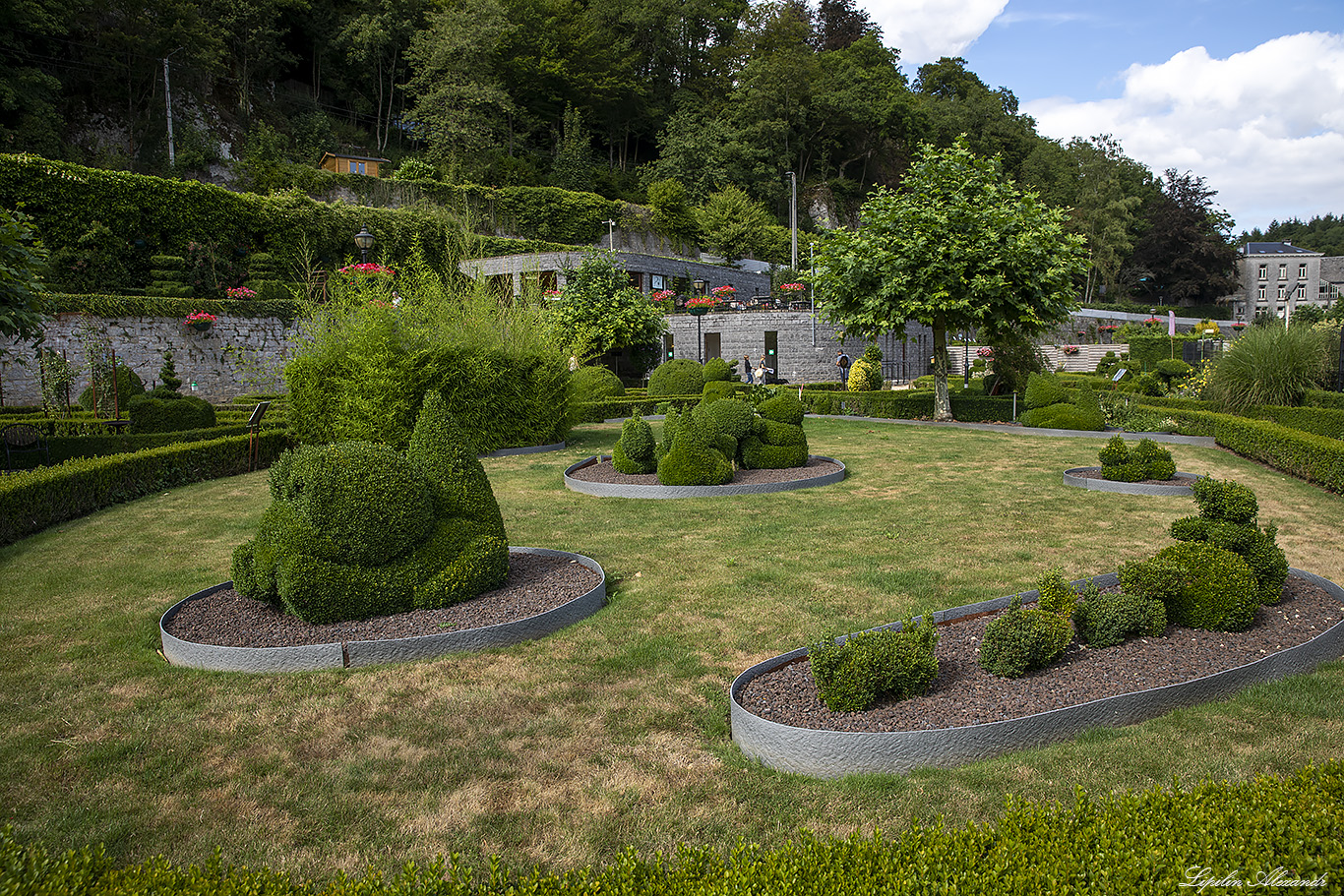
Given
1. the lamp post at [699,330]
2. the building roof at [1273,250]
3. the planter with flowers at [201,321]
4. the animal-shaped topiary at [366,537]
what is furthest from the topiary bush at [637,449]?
the building roof at [1273,250]

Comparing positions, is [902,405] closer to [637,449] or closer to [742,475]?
[742,475]

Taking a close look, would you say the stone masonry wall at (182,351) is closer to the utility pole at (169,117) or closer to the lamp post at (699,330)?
the utility pole at (169,117)

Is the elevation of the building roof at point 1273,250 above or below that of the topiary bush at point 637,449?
above

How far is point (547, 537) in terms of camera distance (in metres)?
8.56

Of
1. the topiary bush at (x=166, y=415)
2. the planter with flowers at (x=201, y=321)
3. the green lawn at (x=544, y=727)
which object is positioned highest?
the planter with flowers at (x=201, y=321)

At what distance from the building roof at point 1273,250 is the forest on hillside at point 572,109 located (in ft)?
31.2

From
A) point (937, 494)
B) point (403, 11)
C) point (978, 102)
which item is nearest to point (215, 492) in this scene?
point (937, 494)

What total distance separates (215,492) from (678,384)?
15.5m

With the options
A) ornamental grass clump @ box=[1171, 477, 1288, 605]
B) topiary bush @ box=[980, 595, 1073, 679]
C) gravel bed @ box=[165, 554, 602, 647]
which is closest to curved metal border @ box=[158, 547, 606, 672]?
gravel bed @ box=[165, 554, 602, 647]

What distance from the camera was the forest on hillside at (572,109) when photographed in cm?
3559

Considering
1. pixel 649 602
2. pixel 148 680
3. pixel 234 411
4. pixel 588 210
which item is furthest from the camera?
pixel 588 210

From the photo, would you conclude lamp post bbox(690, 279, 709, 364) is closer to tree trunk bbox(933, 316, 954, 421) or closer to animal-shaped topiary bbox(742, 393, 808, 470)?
tree trunk bbox(933, 316, 954, 421)

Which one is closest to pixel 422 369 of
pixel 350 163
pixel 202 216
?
pixel 202 216

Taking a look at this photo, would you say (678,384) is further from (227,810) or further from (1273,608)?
(227,810)
